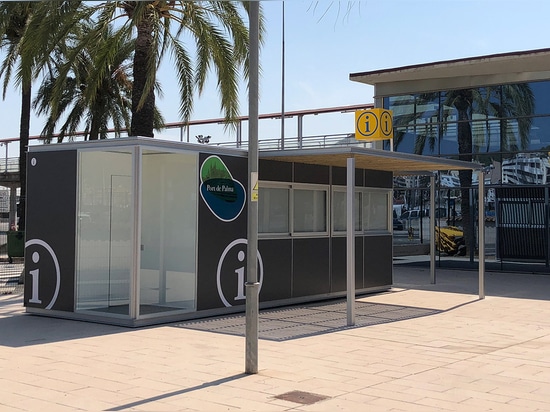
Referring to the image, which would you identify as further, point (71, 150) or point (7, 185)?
point (7, 185)

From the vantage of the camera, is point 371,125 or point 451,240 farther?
point 451,240

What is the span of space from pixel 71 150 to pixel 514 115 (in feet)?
52.0

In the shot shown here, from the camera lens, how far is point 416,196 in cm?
2569

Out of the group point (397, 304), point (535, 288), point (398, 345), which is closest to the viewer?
point (398, 345)

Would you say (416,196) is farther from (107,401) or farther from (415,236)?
(107,401)

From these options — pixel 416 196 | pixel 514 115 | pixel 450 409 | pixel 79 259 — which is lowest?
pixel 450 409

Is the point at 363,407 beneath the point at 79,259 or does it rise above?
beneath

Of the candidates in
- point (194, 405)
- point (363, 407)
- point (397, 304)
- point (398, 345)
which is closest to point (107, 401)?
point (194, 405)

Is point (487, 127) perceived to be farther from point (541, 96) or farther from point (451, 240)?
point (451, 240)

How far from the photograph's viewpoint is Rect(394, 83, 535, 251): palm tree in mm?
23406

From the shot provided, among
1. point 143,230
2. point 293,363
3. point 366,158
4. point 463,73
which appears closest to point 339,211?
point 366,158

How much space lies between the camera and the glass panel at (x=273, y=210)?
14.1 metres

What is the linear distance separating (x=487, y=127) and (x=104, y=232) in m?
15.4

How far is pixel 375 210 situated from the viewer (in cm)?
1711
